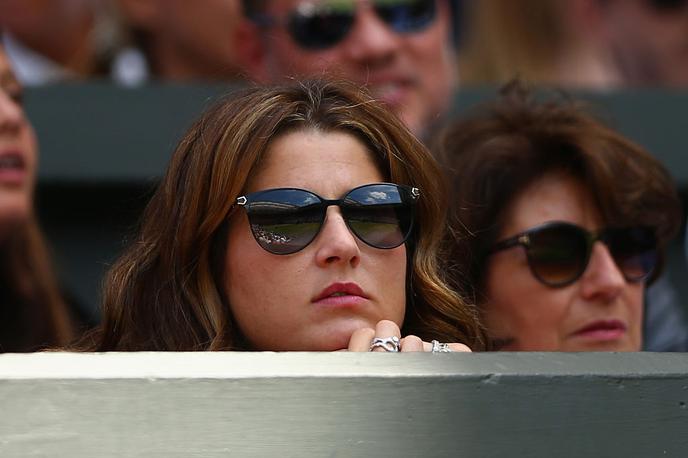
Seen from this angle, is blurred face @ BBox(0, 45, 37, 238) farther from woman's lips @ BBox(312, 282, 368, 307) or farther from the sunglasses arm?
woman's lips @ BBox(312, 282, 368, 307)

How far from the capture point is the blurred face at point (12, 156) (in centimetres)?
323

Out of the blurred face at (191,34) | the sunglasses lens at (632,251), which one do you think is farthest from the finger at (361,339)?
the blurred face at (191,34)

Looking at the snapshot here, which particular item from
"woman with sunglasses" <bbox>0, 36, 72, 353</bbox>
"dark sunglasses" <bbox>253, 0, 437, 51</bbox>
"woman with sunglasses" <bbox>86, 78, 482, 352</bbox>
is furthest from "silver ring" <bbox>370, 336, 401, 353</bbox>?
"dark sunglasses" <bbox>253, 0, 437, 51</bbox>

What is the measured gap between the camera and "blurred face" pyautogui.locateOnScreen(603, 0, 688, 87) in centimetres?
435

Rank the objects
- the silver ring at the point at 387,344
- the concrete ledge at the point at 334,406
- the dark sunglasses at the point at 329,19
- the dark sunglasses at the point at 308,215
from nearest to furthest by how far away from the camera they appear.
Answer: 1. the concrete ledge at the point at 334,406
2. the silver ring at the point at 387,344
3. the dark sunglasses at the point at 308,215
4. the dark sunglasses at the point at 329,19

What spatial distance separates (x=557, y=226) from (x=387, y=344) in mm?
805

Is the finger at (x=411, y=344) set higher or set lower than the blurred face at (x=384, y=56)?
lower

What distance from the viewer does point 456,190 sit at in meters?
2.75

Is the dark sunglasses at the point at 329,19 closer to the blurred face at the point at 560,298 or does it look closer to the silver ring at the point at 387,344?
the blurred face at the point at 560,298

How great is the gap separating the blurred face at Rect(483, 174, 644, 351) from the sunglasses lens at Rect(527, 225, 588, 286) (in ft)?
0.07

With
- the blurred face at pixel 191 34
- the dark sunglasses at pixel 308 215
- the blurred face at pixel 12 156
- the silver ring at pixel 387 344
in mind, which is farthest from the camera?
the blurred face at pixel 191 34

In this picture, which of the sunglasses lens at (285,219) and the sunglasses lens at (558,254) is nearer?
the sunglasses lens at (285,219)

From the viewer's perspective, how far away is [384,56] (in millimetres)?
3668

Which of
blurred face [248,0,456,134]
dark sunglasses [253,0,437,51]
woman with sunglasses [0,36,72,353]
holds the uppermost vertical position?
dark sunglasses [253,0,437,51]
